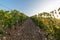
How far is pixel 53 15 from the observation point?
52.3 feet

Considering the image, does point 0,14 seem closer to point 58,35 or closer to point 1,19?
point 1,19

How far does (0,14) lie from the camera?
16.5 m

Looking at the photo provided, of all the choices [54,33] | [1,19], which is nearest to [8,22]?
[1,19]

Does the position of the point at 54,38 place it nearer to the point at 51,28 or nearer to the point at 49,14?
the point at 51,28

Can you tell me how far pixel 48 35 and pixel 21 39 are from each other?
8.17 feet

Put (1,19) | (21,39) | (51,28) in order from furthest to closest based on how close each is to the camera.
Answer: (1,19) < (51,28) < (21,39)

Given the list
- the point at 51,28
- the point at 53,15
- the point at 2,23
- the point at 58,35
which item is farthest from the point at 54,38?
the point at 2,23

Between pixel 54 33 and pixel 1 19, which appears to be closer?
pixel 54 33

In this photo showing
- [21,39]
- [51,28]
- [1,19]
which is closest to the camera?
[21,39]

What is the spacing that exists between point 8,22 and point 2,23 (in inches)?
48.2

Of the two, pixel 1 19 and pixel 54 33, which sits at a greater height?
pixel 1 19

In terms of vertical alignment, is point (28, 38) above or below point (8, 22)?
below

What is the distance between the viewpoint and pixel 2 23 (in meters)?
15.8

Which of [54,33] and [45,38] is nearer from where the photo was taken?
[45,38]
